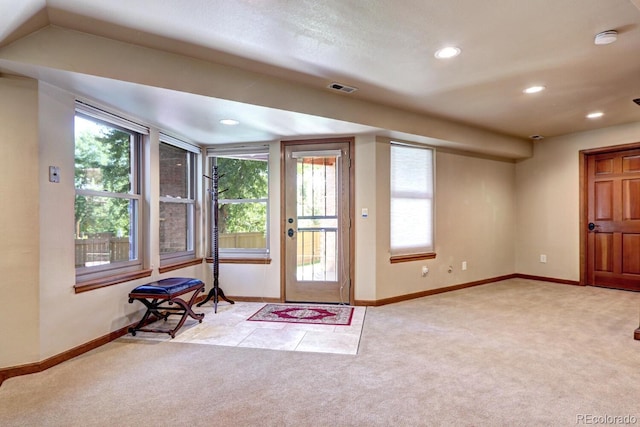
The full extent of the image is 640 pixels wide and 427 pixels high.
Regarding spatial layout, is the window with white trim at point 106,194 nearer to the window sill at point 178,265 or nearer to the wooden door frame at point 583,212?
the window sill at point 178,265

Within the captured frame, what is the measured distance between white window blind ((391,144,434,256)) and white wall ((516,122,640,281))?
85.3 inches

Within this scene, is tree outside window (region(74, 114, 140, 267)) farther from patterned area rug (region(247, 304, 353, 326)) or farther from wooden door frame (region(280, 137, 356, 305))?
wooden door frame (region(280, 137, 356, 305))

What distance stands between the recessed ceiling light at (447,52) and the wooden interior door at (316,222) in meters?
1.75

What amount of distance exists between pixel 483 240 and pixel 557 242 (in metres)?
1.18

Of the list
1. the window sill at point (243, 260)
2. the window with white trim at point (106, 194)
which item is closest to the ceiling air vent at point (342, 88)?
the window with white trim at point (106, 194)

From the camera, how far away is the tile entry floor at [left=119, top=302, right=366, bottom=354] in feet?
9.52

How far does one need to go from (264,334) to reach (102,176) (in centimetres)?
210

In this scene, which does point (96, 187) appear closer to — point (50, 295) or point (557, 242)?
point (50, 295)

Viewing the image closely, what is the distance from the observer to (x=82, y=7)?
6.59 feet

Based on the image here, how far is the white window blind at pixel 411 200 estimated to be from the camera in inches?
175

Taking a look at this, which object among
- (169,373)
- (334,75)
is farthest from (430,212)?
(169,373)

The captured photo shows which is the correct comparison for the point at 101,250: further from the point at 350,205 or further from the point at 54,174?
the point at 350,205

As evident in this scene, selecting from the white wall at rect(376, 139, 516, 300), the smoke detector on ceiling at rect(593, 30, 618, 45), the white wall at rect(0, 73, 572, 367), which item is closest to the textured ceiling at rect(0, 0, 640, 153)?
the smoke detector on ceiling at rect(593, 30, 618, 45)

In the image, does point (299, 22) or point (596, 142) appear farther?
point (596, 142)
